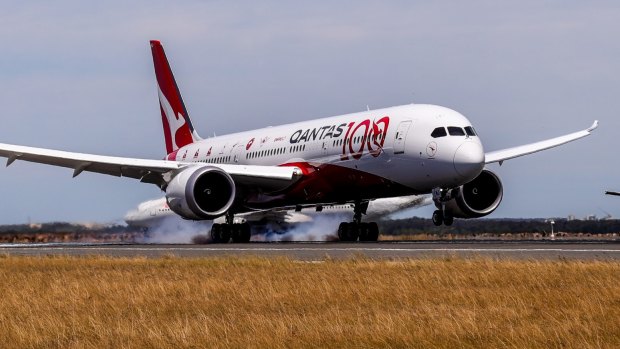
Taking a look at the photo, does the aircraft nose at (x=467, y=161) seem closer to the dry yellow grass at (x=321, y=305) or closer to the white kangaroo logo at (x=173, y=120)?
the dry yellow grass at (x=321, y=305)

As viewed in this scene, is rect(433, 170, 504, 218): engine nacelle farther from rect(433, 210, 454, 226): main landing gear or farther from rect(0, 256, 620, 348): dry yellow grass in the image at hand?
rect(0, 256, 620, 348): dry yellow grass

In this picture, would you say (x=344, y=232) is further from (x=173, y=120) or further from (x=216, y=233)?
(x=173, y=120)

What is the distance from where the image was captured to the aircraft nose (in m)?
36.4

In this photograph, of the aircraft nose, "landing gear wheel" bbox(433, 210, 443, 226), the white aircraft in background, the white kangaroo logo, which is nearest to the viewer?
the aircraft nose

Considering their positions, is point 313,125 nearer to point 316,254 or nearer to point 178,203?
point 178,203

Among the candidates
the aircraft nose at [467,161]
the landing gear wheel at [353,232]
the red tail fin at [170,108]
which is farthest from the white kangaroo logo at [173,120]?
the aircraft nose at [467,161]

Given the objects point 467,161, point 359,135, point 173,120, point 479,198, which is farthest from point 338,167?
point 173,120

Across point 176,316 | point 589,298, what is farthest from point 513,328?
point 176,316

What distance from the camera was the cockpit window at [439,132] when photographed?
3730 cm

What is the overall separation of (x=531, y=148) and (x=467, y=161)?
10194mm

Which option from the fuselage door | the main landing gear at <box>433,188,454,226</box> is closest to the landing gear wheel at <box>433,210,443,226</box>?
the main landing gear at <box>433,188,454,226</box>

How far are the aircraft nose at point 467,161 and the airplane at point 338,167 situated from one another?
0.10 feet

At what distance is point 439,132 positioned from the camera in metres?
37.4

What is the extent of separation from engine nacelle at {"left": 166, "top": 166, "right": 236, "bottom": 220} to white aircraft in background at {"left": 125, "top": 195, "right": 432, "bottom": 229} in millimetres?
9127
